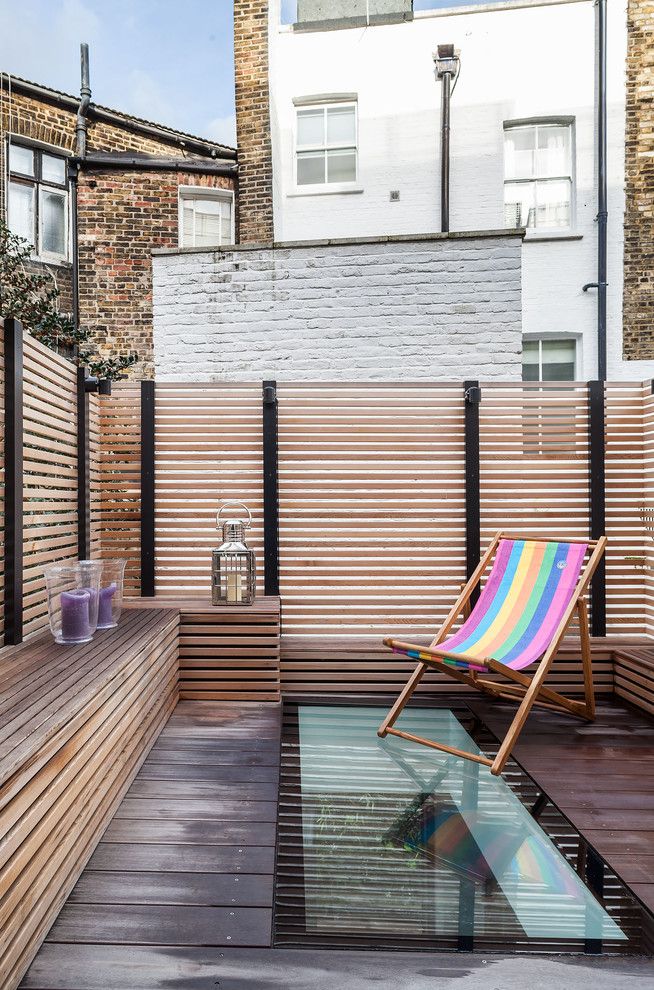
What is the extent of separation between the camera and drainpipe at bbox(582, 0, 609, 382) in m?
7.52

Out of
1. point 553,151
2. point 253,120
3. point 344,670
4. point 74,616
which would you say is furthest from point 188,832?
point 253,120

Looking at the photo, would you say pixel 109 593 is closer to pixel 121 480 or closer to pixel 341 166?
pixel 121 480

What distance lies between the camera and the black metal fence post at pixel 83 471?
3.74m

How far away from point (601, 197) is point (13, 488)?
7345 millimetres

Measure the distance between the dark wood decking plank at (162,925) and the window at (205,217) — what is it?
8.30m

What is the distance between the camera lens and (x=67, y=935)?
1665 millimetres

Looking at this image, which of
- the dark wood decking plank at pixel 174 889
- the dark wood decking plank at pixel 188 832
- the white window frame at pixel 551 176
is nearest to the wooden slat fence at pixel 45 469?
the dark wood decking plank at pixel 188 832

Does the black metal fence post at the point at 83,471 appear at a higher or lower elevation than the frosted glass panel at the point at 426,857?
higher

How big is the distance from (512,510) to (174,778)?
8.45 ft

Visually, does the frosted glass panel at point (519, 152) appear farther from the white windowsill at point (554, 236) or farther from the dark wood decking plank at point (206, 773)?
the dark wood decking plank at point (206, 773)

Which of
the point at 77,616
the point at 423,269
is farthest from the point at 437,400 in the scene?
the point at 77,616

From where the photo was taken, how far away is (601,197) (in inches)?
300

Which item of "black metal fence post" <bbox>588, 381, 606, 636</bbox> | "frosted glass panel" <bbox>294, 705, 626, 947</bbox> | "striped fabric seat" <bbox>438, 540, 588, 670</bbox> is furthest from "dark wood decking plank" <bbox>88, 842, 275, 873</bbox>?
"black metal fence post" <bbox>588, 381, 606, 636</bbox>

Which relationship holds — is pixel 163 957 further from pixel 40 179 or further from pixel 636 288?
pixel 40 179
